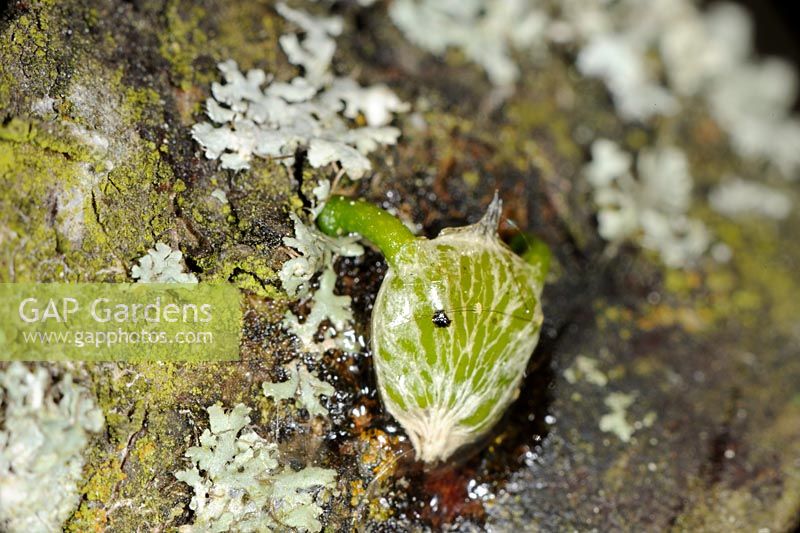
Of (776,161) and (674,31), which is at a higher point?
(674,31)

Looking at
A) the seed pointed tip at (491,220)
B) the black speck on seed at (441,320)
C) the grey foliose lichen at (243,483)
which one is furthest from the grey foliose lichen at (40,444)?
the seed pointed tip at (491,220)

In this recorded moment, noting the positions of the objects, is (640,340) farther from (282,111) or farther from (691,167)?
(282,111)

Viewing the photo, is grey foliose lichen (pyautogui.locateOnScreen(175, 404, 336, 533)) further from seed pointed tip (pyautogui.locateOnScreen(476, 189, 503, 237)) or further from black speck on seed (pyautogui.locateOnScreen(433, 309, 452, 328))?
seed pointed tip (pyautogui.locateOnScreen(476, 189, 503, 237))

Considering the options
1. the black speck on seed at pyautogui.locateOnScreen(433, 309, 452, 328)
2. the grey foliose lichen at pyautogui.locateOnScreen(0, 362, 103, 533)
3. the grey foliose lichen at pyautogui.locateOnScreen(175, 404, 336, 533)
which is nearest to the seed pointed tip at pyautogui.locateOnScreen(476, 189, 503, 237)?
the black speck on seed at pyautogui.locateOnScreen(433, 309, 452, 328)

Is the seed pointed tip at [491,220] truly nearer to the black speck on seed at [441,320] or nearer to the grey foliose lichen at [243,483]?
the black speck on seed at [441,320]

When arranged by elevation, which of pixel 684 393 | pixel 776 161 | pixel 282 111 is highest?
pixel 282 111

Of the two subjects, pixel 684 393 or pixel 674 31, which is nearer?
pixel 684 393

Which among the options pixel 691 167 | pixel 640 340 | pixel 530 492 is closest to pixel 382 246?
pixel 530 492

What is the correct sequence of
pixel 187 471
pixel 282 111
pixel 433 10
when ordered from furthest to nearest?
pixel 433 10 < pixel 282 111 < pixel 187 471

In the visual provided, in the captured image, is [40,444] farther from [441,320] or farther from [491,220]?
[491,220]
